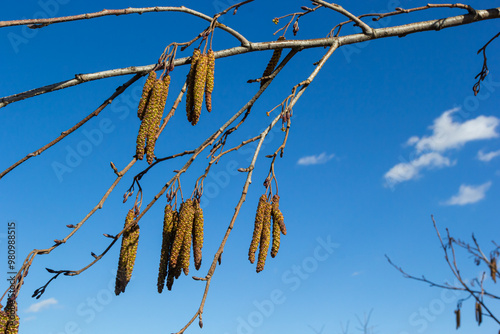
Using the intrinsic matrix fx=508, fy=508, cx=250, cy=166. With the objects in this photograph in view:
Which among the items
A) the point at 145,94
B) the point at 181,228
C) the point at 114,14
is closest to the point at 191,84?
the point at 145,94

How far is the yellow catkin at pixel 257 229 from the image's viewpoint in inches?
79.1

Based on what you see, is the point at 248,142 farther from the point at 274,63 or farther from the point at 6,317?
the point at 6,317

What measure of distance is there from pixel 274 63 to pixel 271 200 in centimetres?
85

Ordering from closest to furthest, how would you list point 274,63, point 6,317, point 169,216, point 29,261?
point 6,317 < point 29,261 < point 169,216 < point 274,63

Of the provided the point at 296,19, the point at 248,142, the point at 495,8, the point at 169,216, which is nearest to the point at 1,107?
the point at 169,216

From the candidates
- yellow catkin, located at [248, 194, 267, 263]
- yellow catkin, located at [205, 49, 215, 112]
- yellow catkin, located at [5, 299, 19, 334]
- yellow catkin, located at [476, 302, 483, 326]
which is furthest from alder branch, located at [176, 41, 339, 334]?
yellow catkin, located at [476, 302, 483, 326]

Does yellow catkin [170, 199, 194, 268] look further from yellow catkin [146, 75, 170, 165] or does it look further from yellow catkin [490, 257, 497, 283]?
yellow catkin [490, 257, 497, 283]

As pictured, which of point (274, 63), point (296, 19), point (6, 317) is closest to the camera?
point (6, 317)

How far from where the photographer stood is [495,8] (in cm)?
302

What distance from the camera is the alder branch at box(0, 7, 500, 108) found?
7.57 ft

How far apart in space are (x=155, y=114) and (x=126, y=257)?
590mm

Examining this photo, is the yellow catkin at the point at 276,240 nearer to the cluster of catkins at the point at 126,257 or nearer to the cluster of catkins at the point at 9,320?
the cluster of catkins at the point at 126,257

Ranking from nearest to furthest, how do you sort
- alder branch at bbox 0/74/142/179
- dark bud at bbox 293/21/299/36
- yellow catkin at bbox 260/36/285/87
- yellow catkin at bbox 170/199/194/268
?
yellow catkin at bbox 170/199/194/268 < alder branch at bbox 0/74/142/179 < yellow catkin at bbox 260/36/285/87 < dark bud at bbox 293/21/299/36

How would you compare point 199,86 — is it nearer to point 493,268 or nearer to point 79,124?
point 79,124
